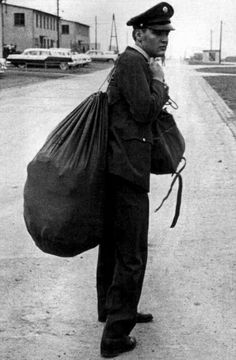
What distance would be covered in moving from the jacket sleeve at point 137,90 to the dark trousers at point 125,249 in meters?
0.36

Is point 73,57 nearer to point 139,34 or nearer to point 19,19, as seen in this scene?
point 19,19

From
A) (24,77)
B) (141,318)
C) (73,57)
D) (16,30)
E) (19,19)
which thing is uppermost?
(19,19)

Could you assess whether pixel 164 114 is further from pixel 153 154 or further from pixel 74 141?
pixel 74 141

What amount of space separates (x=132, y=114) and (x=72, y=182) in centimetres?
44

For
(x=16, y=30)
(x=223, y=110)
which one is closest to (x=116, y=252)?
(x=223, y=110)

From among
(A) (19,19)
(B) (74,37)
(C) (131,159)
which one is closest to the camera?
(C) (131,159)

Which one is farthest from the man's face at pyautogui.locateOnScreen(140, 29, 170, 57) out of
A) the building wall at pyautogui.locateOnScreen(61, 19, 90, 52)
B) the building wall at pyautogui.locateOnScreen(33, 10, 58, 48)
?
the building wall at pyautogui.locateOnScreen(61, 19, 90, 52)

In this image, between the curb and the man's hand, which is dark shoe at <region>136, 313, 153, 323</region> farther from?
the curb

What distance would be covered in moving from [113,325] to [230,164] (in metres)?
6.13

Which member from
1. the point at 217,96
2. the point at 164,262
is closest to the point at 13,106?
the point at 217,96

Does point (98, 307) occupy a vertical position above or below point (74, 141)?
below

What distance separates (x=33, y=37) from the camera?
75875mm

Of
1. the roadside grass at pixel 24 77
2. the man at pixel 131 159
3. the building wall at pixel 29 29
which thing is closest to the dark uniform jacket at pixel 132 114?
the man at pixel 131 159

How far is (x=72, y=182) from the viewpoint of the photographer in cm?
350
